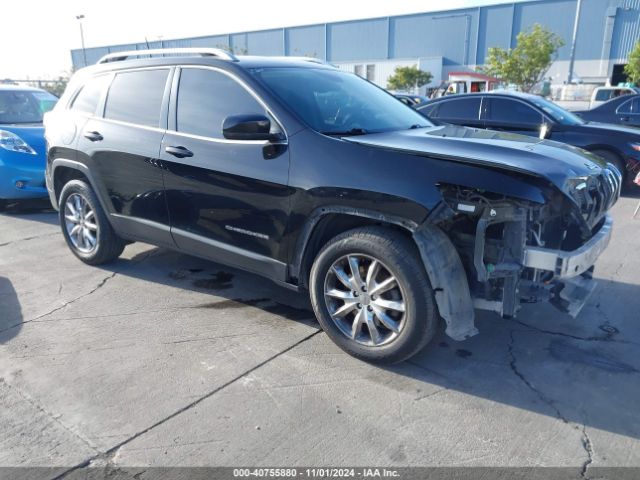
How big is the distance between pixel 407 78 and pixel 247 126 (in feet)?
151

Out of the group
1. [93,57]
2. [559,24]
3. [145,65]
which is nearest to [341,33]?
[559,24]

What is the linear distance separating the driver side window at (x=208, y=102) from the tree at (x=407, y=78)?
44915 millimetres

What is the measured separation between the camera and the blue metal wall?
47375mm

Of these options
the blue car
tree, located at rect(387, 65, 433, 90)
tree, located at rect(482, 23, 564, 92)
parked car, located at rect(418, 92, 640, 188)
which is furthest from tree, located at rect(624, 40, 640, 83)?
the blue car

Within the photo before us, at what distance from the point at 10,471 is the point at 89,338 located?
137 centimetres

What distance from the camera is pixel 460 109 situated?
9.16 meters

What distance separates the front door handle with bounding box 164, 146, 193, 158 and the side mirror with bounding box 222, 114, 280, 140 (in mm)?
602

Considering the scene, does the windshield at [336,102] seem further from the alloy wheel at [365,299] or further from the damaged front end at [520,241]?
the damaged front end at [520,241]

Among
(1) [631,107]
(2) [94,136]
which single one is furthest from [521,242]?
(1) [631,107]

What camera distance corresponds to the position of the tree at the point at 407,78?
152 feet

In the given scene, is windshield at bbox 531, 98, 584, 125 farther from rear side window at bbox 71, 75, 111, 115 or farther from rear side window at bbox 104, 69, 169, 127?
rear side window at bbox 71, 75, 111, 115

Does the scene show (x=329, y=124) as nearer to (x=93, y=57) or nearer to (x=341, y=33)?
(x=341, y=33)

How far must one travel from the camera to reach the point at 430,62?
54125 millimetres

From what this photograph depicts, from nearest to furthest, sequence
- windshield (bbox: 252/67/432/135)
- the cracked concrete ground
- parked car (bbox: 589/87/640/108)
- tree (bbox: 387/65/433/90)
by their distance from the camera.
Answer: the cracked concrete ground < windshield (bbox: 252/67/432/135) < parked car (bbox: 589/87/640/108) < tree (bbox: 387/65/433/90)
